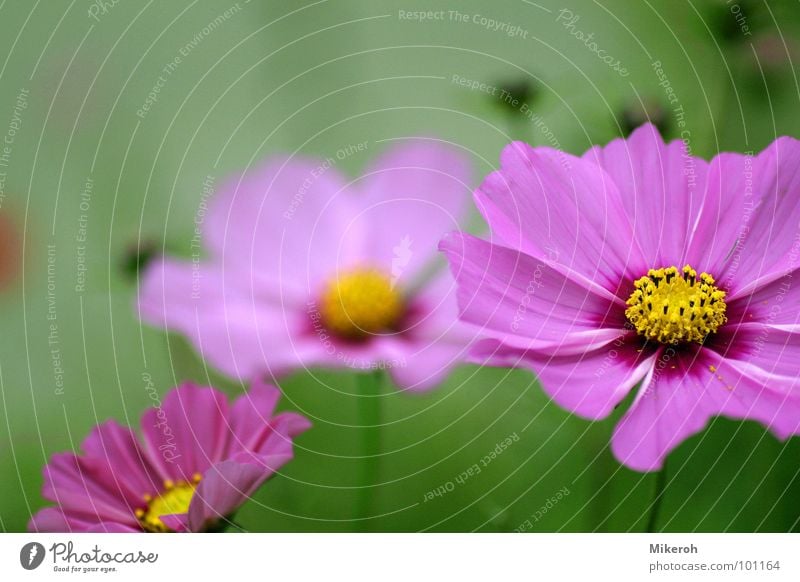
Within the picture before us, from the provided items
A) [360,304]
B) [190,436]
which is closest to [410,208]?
[360,304]

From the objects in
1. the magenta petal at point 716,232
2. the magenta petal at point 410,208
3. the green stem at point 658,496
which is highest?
the magenta petal at point 410,208

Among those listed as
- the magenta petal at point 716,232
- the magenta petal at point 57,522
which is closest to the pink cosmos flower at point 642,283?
the magenta petal at point 716,232

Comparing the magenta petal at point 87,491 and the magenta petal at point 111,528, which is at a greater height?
the magenta petal at point 87,491

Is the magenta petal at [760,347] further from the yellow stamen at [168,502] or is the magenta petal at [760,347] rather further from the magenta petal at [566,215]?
the yellow stamen at [168,502]

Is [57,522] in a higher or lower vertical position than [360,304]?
lower

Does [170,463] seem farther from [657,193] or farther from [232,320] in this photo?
[657,193]

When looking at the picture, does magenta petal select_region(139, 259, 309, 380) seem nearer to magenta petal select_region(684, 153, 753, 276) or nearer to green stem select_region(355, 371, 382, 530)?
green stem select_region(355, 371, 382, 530)

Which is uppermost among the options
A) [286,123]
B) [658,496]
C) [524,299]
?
[286,123]
